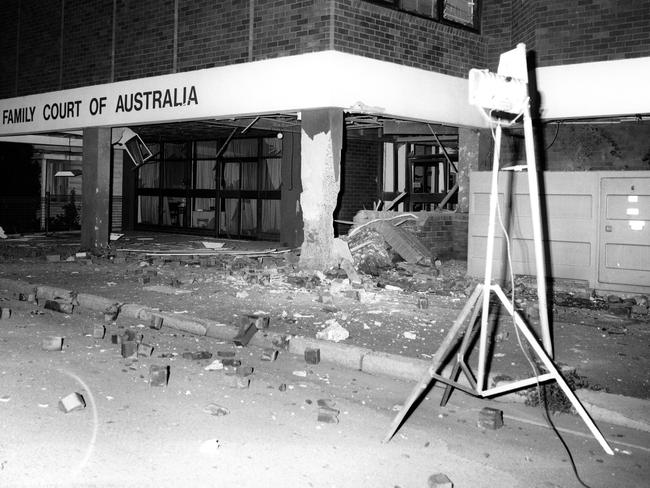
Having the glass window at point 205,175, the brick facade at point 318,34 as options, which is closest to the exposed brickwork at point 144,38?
the brick facade at point 318,34

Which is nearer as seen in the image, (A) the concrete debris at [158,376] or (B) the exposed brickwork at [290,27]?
(A) the concrete debris at [158,376]

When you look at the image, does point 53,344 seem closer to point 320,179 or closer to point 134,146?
point 320,179

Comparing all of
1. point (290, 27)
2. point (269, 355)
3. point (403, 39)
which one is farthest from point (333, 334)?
point (403, 39)

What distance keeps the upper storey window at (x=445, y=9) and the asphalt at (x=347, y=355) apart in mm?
7234

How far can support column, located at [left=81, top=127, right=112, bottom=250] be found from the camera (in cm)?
1570

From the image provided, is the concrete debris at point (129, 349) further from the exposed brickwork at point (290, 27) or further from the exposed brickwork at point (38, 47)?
the exposed brickwork at point (38, 47)

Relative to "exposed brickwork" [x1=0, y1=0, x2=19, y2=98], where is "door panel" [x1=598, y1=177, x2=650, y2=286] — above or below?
below

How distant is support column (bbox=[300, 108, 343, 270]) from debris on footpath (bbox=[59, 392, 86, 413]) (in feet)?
22.8

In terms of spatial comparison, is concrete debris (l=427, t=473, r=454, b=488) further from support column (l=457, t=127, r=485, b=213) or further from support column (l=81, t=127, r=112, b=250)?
support column (l=81, t=127, r=112, b=250)

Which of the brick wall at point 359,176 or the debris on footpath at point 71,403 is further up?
the brick wall at point 359,176

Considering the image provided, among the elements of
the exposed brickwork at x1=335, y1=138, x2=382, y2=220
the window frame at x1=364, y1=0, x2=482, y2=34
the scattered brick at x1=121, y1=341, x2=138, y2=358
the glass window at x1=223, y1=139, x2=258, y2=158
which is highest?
the window frame at x1=364, y1=0, x2=482, y2=34

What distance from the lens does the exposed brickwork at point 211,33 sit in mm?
12648

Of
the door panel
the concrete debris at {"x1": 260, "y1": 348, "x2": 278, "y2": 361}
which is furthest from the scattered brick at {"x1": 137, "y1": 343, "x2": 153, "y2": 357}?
the door panel

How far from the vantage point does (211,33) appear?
1320cm
